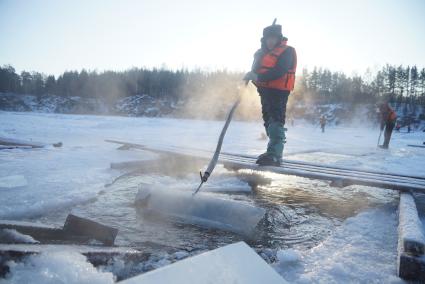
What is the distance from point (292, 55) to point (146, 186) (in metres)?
2.65

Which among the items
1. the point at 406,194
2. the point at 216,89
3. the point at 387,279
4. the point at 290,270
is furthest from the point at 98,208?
the point at 216,89

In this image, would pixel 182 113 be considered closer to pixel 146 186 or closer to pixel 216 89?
pixel 216 89

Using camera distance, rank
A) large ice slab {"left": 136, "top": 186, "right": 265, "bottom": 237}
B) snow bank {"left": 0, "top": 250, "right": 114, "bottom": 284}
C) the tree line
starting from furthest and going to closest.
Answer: the tree line
large ice slab {"left": 136, "top": 186, "right": 265, "bottom": 237}
snow bank {"left": 0, "top": 250, "right": 114, "bottom": 284}

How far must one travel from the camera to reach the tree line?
82.3 meters

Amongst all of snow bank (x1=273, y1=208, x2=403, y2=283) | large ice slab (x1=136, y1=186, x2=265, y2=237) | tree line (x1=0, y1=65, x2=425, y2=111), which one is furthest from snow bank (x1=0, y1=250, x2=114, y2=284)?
tree line (x1=0, y1=65, x2=425, y2=111)

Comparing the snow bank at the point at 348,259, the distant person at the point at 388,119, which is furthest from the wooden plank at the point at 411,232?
the distant person at the point at 388,119

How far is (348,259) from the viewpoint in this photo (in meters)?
1.83

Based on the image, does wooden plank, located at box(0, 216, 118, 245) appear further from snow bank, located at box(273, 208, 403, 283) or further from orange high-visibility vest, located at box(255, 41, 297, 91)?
orange high-visibility vest, located at box(255, 41, 297, 91)

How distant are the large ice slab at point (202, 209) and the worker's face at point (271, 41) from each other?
2527 mm

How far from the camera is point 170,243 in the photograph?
208cm

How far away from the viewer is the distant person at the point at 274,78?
4.15 metres

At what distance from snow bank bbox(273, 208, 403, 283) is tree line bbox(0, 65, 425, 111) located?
82698mm

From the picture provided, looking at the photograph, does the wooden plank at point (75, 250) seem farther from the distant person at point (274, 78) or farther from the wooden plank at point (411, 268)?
the distant person at point (274, 78)

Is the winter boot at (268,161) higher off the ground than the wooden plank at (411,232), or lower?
higher
